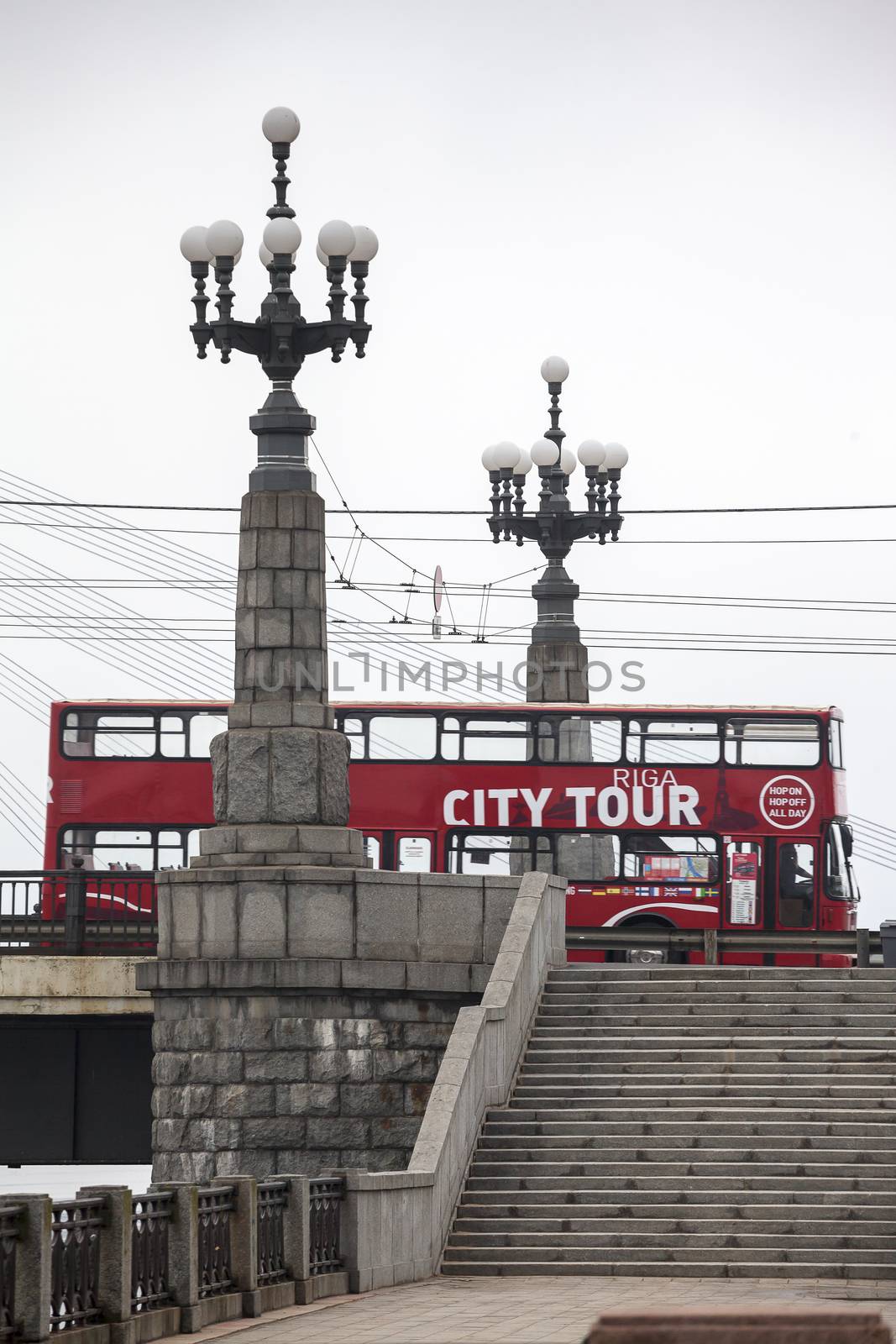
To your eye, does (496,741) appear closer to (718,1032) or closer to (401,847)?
(401,847)

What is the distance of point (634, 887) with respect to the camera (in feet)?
91.5

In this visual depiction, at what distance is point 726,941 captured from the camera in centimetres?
2431

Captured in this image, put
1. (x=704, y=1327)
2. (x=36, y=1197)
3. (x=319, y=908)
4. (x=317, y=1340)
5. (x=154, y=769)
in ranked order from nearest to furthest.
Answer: (x=704, y=1327) → (x=36, y=1197) → (x=317, y=1340) → (x=319, y=908) → (x=154, y=769)

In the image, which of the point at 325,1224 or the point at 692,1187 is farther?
the point at 692,1187

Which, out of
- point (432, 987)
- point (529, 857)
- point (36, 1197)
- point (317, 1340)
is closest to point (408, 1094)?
point (432, 987)

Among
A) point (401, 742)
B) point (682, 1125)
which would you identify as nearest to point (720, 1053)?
point (682, 1125)

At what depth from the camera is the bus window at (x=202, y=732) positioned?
27.6 metres

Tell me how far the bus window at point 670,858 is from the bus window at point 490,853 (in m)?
1.28

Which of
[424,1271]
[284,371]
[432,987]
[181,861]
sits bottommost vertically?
[424,1271]

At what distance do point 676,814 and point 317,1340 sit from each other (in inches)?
614

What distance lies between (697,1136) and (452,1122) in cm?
220

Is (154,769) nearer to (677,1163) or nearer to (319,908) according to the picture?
(319,908)

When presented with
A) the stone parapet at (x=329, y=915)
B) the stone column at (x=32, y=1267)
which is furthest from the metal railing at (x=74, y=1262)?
the stone parapet at (x=329, y=915)

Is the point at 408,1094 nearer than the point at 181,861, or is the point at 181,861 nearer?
the point at 408,1094
